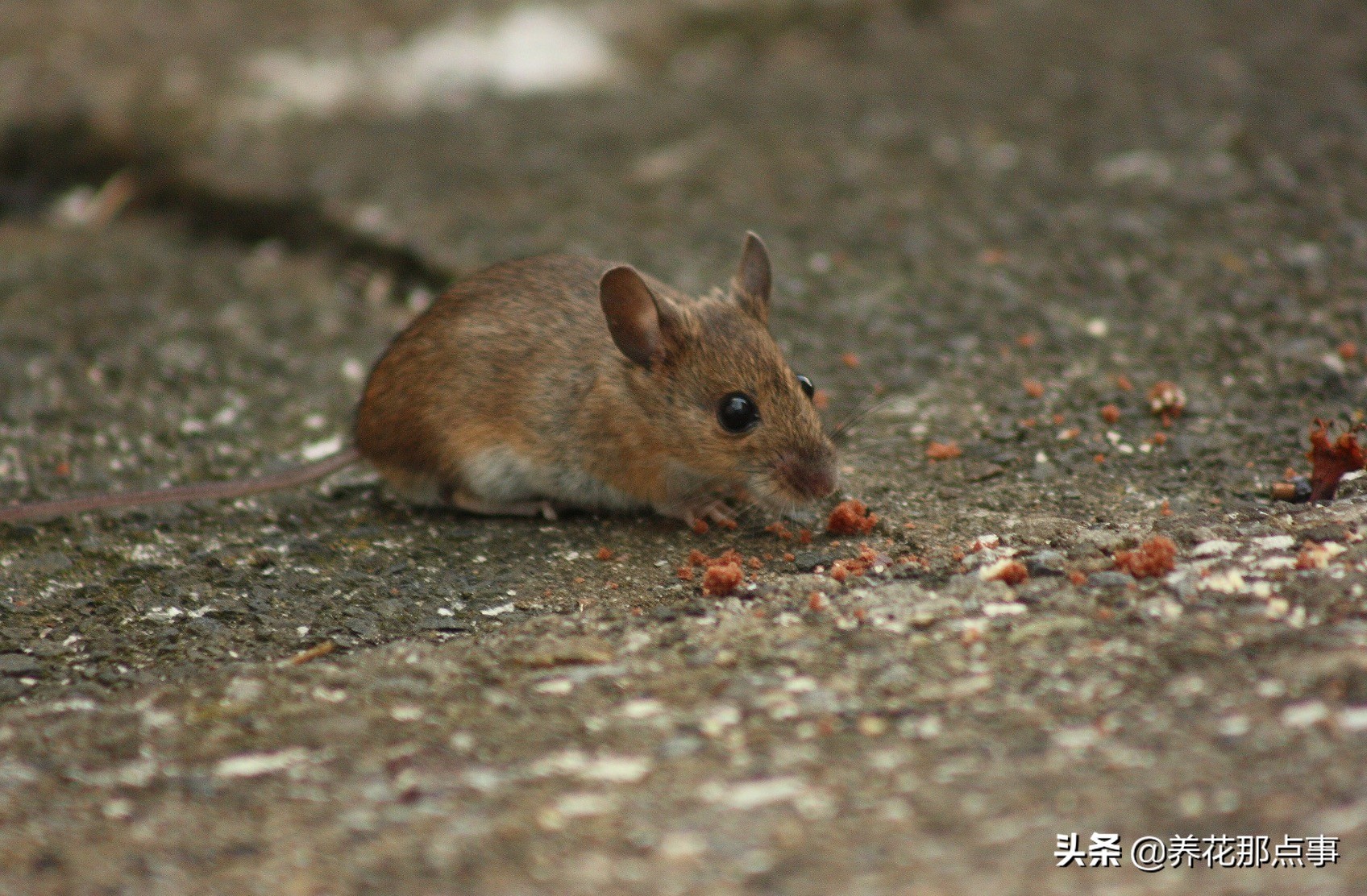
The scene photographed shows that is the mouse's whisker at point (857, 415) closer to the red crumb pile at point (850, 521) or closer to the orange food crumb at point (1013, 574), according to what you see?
the red crumb pile at point (850, 521)

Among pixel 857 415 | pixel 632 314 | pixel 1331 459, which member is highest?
pixel 632 314

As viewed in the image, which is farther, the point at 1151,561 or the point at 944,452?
the point at 944,452

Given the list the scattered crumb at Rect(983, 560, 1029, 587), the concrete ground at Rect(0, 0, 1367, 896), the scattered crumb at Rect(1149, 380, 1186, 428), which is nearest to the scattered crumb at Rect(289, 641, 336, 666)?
the concrete ground at Rect(0, 0, 1367, 896)

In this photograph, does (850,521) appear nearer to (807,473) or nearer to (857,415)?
(807,473)

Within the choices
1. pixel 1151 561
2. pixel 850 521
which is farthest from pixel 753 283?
A: pixel 1151 561

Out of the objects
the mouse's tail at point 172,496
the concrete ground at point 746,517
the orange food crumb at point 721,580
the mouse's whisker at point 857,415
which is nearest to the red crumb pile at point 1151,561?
the concrete ground at point 746,517

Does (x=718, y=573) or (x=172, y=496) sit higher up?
(x=172, y=496)
